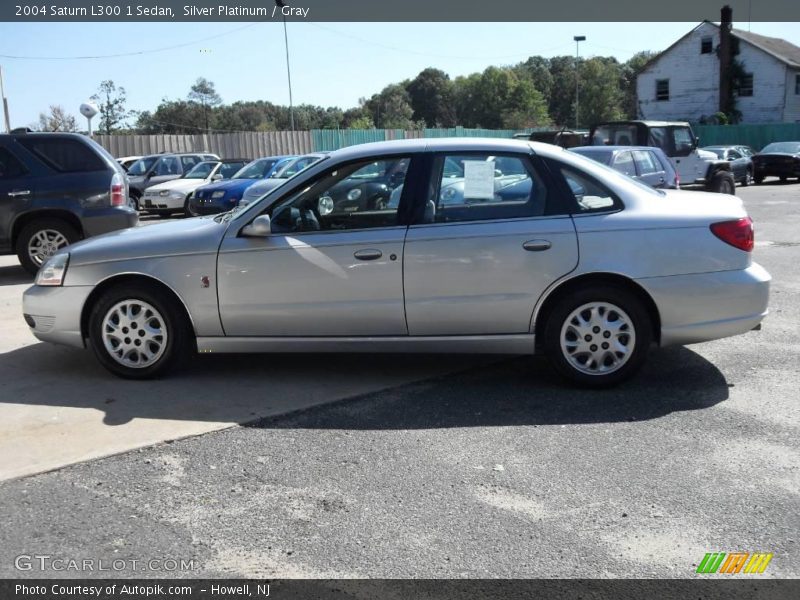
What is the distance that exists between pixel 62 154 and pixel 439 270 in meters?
7.03

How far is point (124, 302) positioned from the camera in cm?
558

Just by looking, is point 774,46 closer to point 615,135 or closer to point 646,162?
point 615,135

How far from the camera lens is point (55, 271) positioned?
18.7ft

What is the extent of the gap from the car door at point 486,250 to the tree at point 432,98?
10073 centimetres

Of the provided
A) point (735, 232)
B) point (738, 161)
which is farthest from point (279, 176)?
point (738, 161)

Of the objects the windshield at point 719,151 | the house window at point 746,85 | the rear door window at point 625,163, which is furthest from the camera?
the house window at point 746,85

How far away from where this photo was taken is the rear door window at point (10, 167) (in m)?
10.1

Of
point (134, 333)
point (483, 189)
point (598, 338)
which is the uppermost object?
point (483, 189)

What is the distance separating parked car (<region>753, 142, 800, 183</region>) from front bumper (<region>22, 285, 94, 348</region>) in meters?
29.8

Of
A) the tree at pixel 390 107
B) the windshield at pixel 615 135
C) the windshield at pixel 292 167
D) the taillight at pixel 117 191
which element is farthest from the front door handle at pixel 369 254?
the tree at pixel 390 107

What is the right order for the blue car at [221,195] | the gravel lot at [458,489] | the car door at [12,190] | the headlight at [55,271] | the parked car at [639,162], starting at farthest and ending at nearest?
the blue car at [221,195] < the parked car at [639,162] < the car door at [12,190] < the headlight at [55,271] < the gravel lot at [458,489]

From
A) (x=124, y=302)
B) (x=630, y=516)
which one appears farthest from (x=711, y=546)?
(x=124, y=302)

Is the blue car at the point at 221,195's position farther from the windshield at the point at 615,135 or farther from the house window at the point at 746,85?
the house window at the point at 746,85

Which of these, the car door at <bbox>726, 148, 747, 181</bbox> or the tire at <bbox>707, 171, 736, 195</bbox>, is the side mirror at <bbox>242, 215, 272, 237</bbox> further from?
the car door at <bbox>726, 148, 747, 181</bbox>
